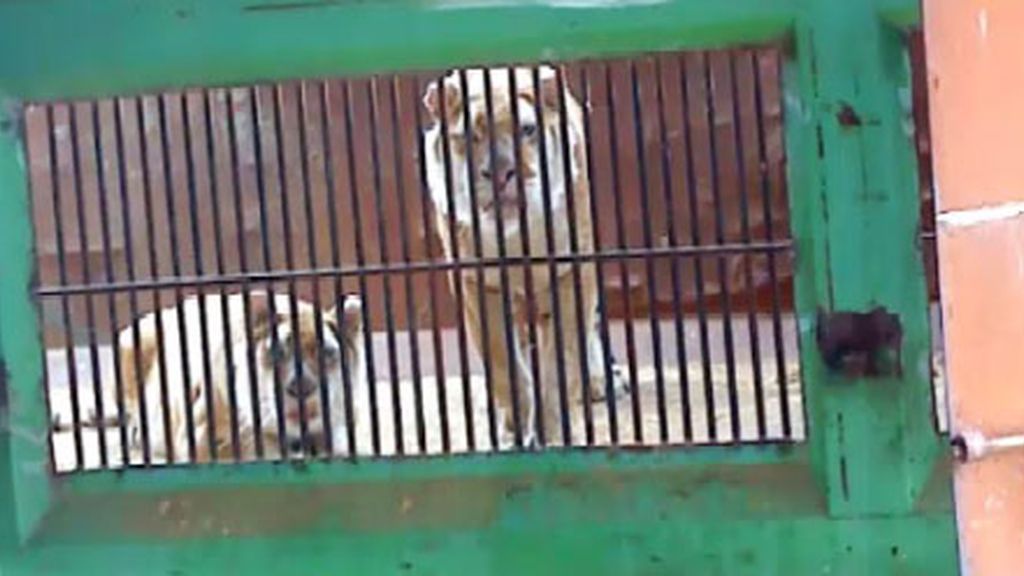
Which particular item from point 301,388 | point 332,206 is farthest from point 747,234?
point 301,388

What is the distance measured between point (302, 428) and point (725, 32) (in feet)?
1.66

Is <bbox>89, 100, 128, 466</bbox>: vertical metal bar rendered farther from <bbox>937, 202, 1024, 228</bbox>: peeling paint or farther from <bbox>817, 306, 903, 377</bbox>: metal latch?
<bbox>937, 202, 1024, 228</bbox>: peeling paint

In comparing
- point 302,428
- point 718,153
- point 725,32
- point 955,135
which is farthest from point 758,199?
point 955,135

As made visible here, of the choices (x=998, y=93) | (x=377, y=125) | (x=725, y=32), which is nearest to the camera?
(x=998, y=93)

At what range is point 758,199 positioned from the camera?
167 cm

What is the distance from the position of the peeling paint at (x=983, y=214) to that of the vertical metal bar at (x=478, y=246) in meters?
0.88

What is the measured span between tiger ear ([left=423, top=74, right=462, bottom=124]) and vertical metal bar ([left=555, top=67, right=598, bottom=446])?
0.30ft

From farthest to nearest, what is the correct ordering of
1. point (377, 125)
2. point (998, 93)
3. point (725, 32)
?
point (377, 125) < point (725, 32) < point (998, 93)

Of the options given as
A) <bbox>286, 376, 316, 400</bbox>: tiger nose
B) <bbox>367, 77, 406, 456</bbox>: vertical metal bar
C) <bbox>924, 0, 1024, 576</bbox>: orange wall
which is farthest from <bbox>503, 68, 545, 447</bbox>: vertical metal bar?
<bbox>924, 0, 1024, 576</bbox>: orange wall

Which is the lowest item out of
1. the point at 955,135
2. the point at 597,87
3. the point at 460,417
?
the point at 460,417

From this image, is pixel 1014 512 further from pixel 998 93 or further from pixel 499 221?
pixel 499 221

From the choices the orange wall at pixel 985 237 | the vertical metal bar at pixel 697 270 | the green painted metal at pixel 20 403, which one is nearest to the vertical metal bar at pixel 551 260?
the vertical metal bar at pixel 697 270

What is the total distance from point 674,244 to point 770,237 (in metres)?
0.09

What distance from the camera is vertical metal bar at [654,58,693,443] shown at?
1.69 metres
